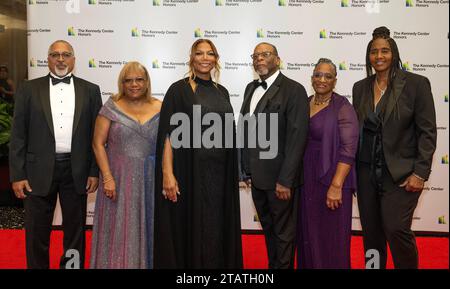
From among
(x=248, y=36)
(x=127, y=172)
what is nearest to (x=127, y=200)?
(x=127, y=172)

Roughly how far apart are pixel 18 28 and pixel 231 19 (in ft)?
11.3

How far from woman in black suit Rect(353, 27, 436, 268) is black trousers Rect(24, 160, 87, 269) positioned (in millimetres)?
2236

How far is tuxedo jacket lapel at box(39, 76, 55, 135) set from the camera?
3.21m

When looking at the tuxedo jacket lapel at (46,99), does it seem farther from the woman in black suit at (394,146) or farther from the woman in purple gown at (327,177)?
the woman in black suit at (394,146)

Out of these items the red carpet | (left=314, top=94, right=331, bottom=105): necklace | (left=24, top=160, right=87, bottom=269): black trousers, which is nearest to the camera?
(left=314, top=94, right=331, bottom=105): necklace

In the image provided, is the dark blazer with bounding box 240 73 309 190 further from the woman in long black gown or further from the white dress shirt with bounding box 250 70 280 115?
the woman in long black gown

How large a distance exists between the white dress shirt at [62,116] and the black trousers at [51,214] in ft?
0.46

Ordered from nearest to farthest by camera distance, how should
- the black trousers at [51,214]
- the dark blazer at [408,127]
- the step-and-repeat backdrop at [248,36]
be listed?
1. the dark blazer at [408,127]
2. the black trousers at [51,214]
3. the step-and-repeat backdrop at [248,36]

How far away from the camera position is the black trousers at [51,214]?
3.27 metres

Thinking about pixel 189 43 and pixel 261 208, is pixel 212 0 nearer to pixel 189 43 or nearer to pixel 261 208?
pixel 189 43

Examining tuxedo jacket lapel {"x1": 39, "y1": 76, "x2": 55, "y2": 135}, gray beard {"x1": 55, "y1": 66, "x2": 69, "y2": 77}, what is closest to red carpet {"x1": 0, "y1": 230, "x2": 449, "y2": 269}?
tuxedo jacket lapel {"x1": 39, "y1": 76, "x2": 55, "y2": 135}

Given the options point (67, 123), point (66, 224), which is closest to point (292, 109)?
point (67, 123)

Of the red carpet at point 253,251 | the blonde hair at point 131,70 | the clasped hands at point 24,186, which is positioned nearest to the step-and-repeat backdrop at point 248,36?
the red carpet at point 253,251

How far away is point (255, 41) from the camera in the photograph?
5141 millimetres
